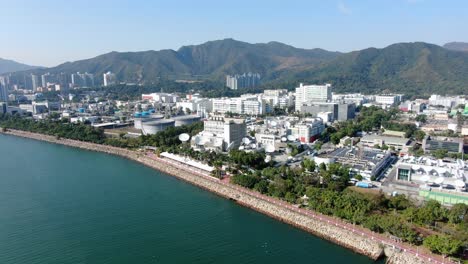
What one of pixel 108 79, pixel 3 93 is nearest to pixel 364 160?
pixel 3 93

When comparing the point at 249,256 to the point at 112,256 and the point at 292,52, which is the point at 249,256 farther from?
the point at 292,52

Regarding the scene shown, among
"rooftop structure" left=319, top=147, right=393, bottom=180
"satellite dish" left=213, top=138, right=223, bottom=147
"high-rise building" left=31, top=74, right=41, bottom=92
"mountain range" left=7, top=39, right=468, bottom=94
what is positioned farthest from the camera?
"high-rise building" left=31, top=74, right=41, bottom=92

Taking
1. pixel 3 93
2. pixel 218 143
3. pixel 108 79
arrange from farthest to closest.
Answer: pixel 108 79
pixel 3 93
pixel 218 143

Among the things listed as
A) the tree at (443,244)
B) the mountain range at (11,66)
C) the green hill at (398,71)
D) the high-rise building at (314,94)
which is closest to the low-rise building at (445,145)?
the tree at (443,244)

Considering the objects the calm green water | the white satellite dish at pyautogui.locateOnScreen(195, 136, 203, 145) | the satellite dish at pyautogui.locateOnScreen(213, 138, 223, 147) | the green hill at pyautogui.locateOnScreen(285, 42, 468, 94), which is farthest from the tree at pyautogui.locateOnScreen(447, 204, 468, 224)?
the green hill at pyautogui.locateOnScreen(285, 42, 468, 94)

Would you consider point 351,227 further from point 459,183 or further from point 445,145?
point 445,145

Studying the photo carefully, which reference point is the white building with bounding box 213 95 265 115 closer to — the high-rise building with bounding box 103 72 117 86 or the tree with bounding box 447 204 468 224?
the tree with bounding box 447 204 468 224
